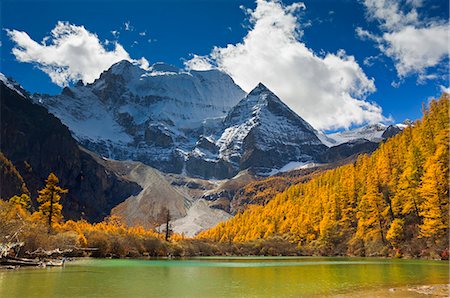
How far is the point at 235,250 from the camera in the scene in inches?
4948

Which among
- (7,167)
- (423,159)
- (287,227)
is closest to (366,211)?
(423,159)

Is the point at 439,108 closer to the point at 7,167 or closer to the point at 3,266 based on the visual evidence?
the point at 3,266

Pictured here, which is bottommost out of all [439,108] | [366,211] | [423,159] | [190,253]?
[190,253]

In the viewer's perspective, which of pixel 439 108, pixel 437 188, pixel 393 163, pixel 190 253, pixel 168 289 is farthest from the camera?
pixel 190 253

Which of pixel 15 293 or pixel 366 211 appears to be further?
pixel 366 211

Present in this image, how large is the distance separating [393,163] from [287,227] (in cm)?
5275

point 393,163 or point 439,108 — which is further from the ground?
point 439,108

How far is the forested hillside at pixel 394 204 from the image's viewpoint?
200 ft

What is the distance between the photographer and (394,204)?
241 ft

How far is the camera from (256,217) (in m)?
162

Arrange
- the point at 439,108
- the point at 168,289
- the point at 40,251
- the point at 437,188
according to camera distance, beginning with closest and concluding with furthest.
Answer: the point at 168,289 < the point at 40,251 < the point at 437,188 < the point at 439,108

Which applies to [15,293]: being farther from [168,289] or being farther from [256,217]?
[256,217]

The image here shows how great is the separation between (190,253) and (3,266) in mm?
72854

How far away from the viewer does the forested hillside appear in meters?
60.9
